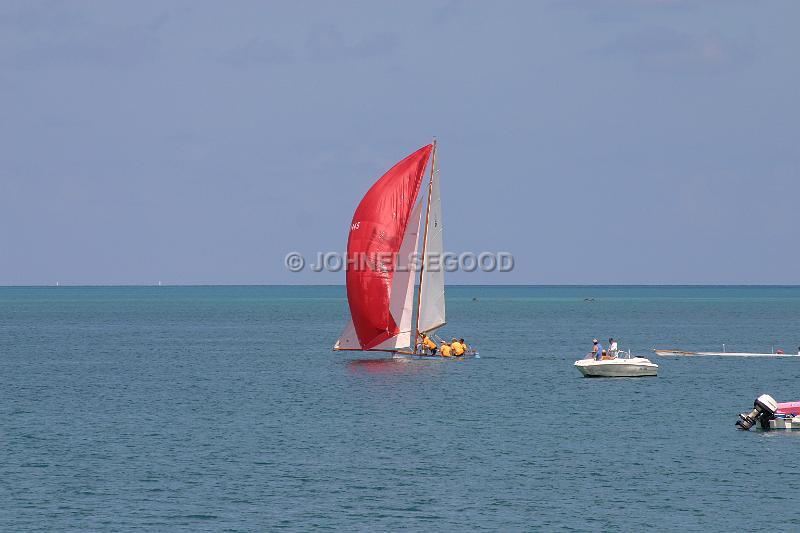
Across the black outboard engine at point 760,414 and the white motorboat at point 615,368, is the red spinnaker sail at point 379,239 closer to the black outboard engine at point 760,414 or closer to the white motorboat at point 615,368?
the white motorboat at point 615,368

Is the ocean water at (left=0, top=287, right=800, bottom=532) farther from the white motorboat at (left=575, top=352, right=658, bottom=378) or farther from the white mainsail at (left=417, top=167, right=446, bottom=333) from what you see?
the white mainsail at (left=417, top=167, right=446, bottom=333)

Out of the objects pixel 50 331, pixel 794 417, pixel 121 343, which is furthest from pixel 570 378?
pixel 50 331

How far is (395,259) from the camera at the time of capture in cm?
8888

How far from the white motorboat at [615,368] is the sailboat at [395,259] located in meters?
12.1

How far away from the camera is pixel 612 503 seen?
42938mm

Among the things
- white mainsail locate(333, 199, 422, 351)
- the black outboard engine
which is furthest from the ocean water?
white mainsail locate(333, 199, 422, 351)

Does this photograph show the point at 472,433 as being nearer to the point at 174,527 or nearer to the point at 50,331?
the point at 174,527

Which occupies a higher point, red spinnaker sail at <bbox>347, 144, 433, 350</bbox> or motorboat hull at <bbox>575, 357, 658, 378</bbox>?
red spinnaker sail at <bbox>347, 144, 433, 350</bbox>

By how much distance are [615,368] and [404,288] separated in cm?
1683

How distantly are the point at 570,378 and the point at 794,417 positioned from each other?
2674 cm

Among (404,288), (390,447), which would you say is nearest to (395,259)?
(404,288)

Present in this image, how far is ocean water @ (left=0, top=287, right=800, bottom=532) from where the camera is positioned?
4147cm

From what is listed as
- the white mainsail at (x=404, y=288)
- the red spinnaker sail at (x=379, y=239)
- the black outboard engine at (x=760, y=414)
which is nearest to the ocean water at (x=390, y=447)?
the black outboard engine at (x=760, y=414)

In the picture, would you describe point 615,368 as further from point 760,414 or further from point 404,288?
point 760,414
